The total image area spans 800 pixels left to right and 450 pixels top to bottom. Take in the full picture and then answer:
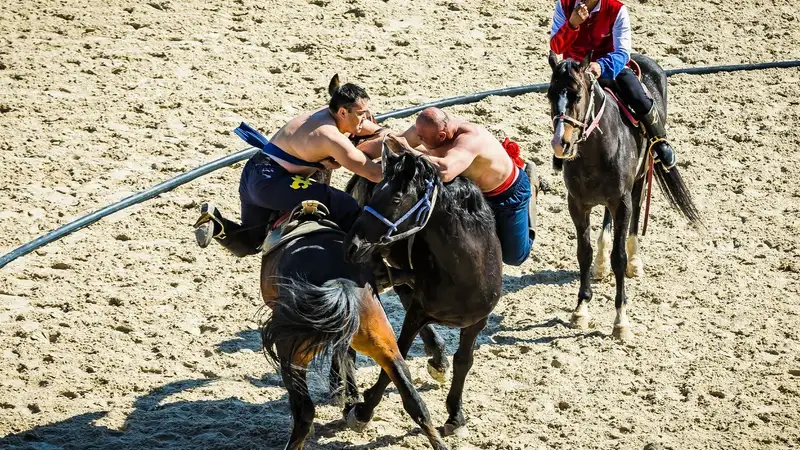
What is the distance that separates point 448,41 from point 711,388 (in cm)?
538

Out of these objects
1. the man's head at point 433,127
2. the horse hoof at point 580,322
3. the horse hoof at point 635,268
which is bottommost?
the horse hoof at point 580,322

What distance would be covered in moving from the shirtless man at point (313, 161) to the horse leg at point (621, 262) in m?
2.36

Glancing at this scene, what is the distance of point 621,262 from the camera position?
7547 millimetres

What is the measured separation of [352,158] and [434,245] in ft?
2.06

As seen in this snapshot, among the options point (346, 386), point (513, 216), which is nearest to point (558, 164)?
point (513, 216)

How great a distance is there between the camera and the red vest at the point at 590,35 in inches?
305

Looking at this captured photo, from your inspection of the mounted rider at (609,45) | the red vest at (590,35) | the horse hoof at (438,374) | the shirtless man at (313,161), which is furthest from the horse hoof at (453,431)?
the red vest at (590,35)

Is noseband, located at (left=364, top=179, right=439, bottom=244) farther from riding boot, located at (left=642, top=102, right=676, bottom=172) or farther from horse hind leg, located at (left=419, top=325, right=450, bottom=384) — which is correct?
riding boot, located at (left=642, top=102, right=676, bottom=172)

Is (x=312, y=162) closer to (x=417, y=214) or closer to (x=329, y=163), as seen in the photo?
(x=329, y=163)

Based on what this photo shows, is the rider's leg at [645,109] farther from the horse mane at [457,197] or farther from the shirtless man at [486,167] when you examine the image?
the horse mane at [457,197]

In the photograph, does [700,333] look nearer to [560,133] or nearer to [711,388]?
[711,388]

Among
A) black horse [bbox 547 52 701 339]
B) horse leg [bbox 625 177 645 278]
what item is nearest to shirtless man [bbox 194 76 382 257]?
black horse [bbox 547 52 701 339]

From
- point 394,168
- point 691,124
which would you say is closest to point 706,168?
point 691,124

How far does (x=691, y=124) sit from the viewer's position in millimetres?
10164
